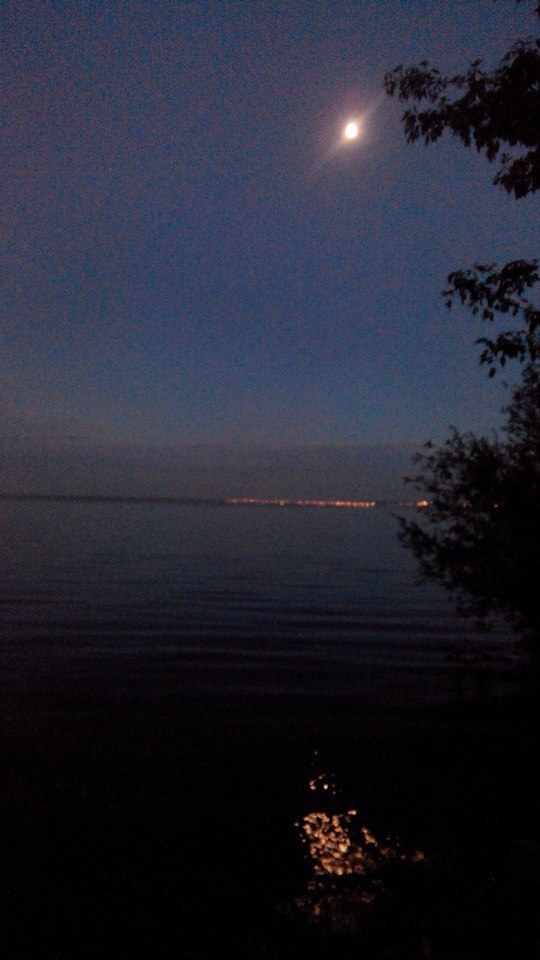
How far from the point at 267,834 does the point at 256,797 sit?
1.27 m

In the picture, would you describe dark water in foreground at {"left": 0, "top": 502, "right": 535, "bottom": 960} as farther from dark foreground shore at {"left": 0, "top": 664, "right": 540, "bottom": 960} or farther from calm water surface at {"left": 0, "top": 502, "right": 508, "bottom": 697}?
calm water surface at {"left": 0, "top": 502, "right": 508, "bottom": 697}

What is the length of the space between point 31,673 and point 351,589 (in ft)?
73.5

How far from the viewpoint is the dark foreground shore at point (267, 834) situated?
664 centimetres

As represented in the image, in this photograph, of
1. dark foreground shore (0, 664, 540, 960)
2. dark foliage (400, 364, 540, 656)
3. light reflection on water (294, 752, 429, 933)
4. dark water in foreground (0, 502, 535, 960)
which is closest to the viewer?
dark foreground shore (0, 664, 540, 960)

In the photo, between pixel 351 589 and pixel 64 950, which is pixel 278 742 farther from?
pixel 351 589

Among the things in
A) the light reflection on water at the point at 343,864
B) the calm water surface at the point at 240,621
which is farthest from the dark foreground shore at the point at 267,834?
the calm water surface at the point at 240,621

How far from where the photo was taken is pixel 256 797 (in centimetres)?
1030

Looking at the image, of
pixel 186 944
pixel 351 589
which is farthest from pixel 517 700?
pixel 351 589

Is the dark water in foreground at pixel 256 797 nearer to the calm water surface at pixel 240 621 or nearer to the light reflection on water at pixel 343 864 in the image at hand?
the light reflection on water at pixel 343 864

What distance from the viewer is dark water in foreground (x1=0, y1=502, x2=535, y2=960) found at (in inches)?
267

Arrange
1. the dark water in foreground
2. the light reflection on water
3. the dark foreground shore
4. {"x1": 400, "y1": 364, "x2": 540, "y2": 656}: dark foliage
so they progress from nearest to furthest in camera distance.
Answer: the dark foreground shore, the dark water in foreground, the light reflection on water, {"x1": 400, "y1": 364, "x2": 540, "y2": 656}: dark foliage

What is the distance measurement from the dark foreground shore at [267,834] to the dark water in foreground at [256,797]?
0.03m

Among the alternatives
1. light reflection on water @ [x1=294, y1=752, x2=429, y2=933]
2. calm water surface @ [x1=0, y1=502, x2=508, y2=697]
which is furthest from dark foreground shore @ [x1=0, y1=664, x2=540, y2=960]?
calm water surface @ [x1=0, y1=502, x2=508, y2=697]

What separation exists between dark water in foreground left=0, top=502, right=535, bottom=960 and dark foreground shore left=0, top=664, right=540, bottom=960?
34 millimetres
